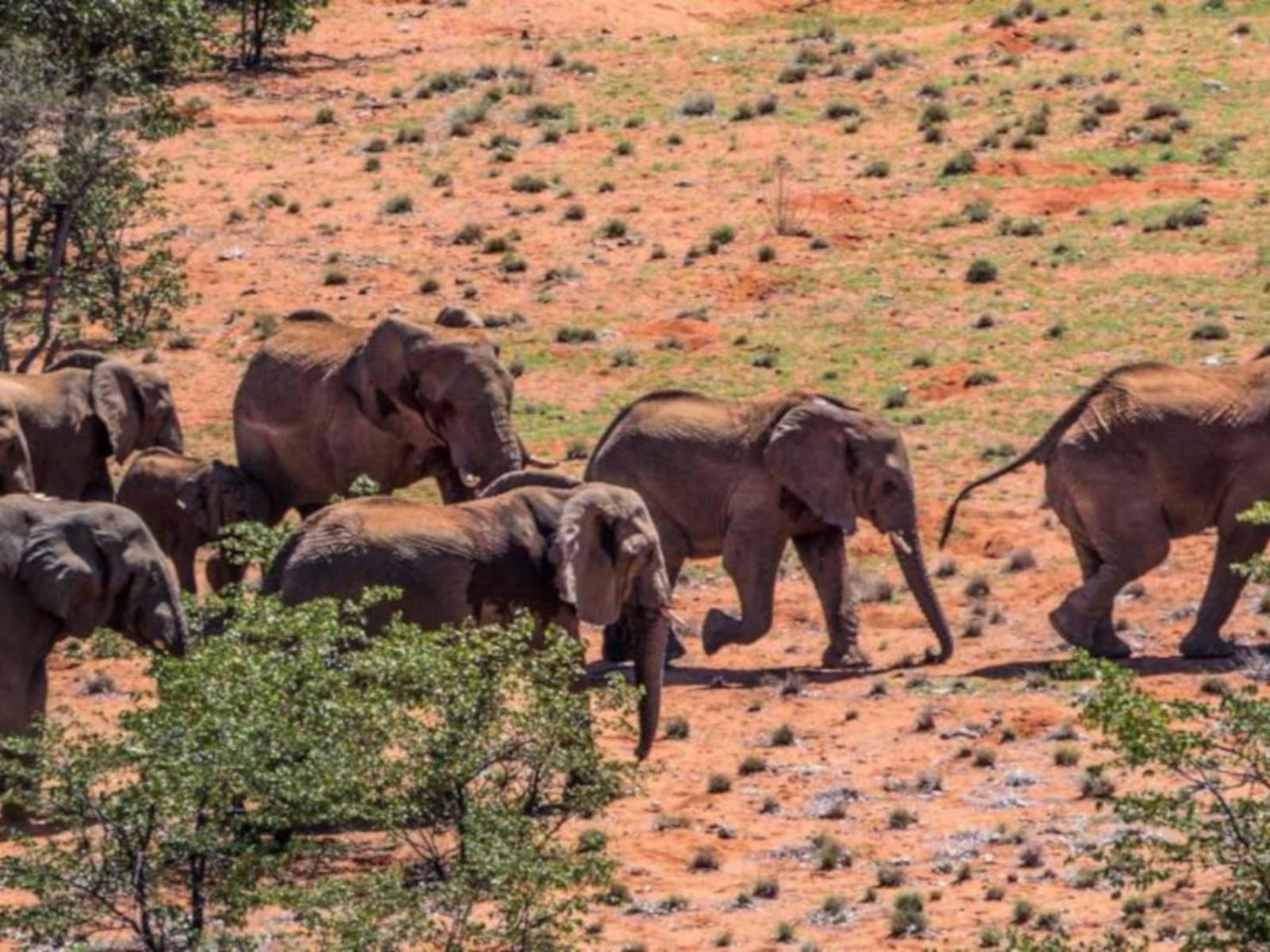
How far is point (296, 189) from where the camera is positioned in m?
45.3

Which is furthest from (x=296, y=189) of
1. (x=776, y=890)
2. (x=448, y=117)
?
(x=776, y=890)

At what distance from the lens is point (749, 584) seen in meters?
27.4

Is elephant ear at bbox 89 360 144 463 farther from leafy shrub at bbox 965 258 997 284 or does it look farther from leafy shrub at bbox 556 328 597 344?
leafy shrub at bbox 965 258 997 284

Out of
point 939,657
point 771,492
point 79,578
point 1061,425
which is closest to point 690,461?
point 771,492

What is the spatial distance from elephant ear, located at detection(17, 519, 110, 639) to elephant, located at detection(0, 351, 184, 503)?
6.97 metres

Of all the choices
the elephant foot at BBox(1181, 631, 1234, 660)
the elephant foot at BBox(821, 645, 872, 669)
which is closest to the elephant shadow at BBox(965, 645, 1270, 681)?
the elephant foot at BBox(1181, 631, 1234, 660)

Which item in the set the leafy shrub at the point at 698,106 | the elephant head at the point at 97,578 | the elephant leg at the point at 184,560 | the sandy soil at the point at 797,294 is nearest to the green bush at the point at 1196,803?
the sandy soil at the point at 797,294

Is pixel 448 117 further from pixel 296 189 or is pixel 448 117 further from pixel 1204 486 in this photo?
pixel 1204 486

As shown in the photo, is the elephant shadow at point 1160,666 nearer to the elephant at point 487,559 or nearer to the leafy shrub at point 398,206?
the elephant at point 487,559

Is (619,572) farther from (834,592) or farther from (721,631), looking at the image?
(834,592)

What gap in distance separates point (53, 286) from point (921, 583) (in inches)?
474

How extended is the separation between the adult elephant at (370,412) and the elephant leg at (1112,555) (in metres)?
4.07

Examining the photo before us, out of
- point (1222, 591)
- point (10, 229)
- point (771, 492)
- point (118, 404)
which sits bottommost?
point (10, 229)

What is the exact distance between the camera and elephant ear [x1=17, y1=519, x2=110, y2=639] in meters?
21.4
